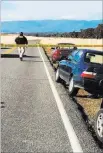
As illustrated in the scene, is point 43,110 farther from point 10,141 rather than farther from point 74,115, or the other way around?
point 10,141

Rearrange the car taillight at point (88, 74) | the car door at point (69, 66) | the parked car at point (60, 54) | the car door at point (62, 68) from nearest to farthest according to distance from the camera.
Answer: the car taillight at point (88, 74)
the car door at point (69, 66)
the car door at point (62, 68)
the parked car at point (60, 54)

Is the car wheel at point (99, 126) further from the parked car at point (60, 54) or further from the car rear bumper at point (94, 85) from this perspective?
the parked car at point (60, 54)

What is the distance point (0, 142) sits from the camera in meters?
7.19

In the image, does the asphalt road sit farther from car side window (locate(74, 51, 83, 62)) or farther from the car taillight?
car side window (locate(74, 51, 83, 62))

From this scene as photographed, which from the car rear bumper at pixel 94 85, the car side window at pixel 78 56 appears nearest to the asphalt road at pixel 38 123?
the car rear bumper at pixel 94 85

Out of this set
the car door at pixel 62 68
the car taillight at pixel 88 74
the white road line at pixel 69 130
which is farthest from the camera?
the car door at pixel 62 68

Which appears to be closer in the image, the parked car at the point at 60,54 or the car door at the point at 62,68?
the car door at the point at 62,68

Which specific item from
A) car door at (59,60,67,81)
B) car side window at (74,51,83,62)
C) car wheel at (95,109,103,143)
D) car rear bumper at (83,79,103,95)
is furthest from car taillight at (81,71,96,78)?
car wheel at (95,109,103,143)

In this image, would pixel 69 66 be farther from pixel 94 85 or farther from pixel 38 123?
pixel 38 123

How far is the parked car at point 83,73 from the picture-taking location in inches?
470

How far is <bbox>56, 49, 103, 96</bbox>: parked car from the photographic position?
11930mm

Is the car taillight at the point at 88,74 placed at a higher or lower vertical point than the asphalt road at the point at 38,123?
higher

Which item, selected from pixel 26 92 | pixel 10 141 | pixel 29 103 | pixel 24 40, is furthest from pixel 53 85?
pixel 24 40

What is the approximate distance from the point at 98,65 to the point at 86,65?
431 mm
